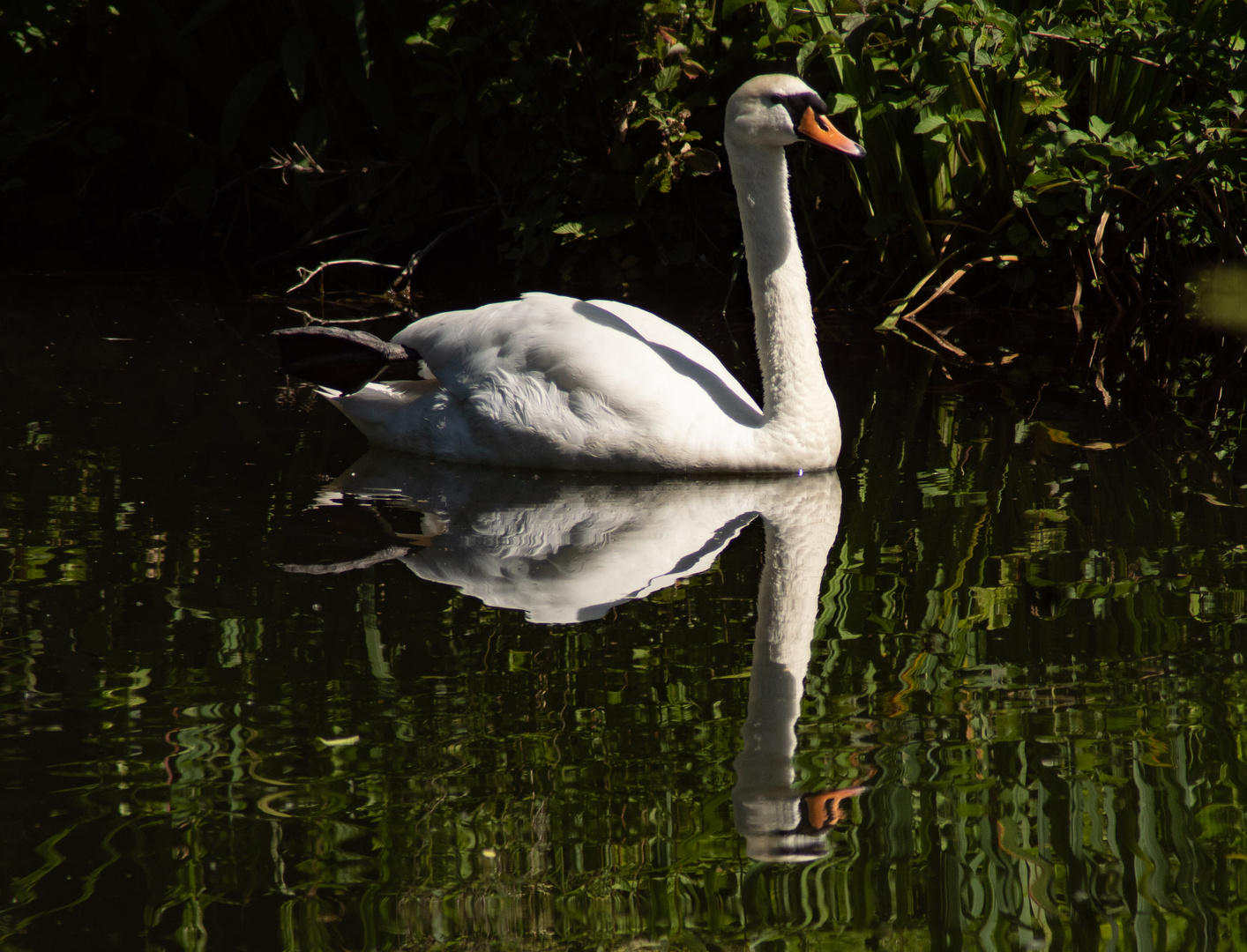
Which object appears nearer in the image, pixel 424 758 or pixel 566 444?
pixel 424 758

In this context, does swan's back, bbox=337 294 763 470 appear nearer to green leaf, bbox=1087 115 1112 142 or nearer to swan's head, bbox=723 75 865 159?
swan's head, bbox=723 75 865 159

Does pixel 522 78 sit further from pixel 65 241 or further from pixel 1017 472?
pixel 1017 472

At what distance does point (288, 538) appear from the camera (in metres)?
3.93

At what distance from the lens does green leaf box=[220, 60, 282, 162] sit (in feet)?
28.7

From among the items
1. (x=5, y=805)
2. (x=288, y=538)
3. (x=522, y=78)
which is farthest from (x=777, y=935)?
(x=522, y=78)

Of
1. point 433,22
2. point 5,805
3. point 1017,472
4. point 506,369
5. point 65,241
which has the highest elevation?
point 433,22

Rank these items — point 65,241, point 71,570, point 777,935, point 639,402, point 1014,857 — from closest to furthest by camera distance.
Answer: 1. point 777,935
2. point 1014,857
3. point 71,570
4. point 639,402
5. point 65,241

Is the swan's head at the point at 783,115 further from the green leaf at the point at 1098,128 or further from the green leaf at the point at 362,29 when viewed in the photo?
the green leaf at the point at 362,29

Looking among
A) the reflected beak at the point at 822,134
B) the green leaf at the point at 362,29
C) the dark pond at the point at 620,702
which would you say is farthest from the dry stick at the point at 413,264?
the reflected beak at the point at 822,134

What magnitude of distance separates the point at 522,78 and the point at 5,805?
6427 millimetres

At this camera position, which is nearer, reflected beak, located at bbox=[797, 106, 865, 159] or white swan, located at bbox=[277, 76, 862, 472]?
white swan, located at bbox=[277, 76, 862, 472]

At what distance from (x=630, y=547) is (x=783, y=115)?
169cm

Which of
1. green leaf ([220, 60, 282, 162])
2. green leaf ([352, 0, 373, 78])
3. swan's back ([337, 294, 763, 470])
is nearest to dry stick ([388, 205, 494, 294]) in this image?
green leaf ([352, 0, 373, 78])

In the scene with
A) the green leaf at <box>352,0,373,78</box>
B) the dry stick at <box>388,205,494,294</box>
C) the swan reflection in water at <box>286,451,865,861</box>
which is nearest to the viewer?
the swan reflection in water at <box>286,451,865,861</box>
